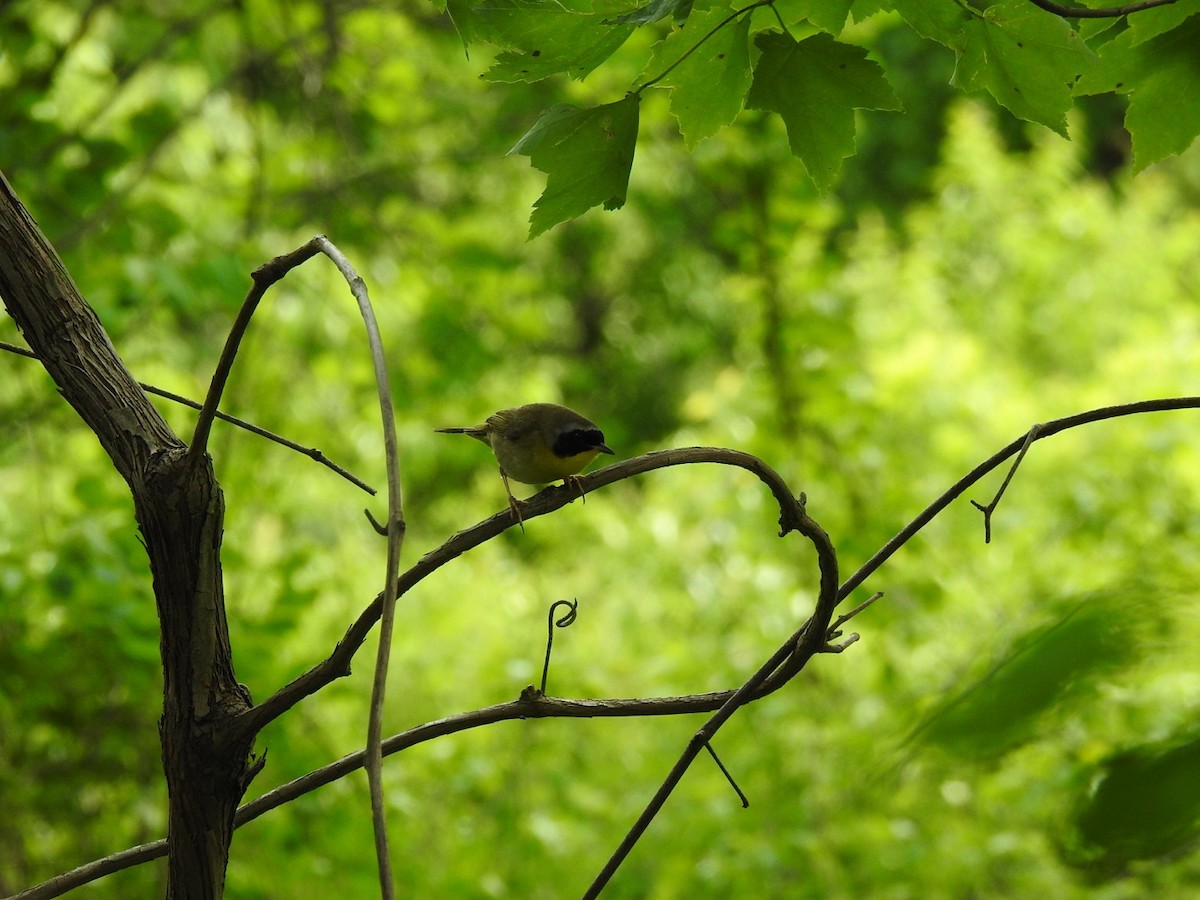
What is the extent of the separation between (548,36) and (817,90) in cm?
25

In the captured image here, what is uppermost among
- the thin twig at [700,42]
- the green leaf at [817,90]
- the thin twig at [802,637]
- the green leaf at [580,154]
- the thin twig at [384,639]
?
the thin twig at [700,42]

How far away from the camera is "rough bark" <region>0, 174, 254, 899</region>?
0.91 metres

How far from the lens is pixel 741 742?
4.12m

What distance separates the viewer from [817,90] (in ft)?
3.34

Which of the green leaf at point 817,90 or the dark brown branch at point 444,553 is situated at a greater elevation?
the green leaf at point 817,90

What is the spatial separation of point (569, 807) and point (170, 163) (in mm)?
3126

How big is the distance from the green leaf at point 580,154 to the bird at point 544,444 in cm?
112

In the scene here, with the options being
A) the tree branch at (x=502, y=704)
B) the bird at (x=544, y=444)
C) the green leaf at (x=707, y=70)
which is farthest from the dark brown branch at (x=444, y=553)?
the bird at (x=544, y=444)

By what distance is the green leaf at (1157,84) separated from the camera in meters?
1.03

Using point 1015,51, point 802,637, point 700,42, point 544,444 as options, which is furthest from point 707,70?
point 544,444

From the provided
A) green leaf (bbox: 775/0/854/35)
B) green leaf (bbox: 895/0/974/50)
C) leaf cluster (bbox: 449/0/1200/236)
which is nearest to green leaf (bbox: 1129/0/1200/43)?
leaf cluster (bbox: 449/0/1200/236)

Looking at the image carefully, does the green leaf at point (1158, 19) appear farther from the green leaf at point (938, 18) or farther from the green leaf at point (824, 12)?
the green leaf at point (824, 12)

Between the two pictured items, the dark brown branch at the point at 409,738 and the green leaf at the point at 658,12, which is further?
the dark brown branch at the point at 409,738

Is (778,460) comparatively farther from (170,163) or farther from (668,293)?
(668,293)
